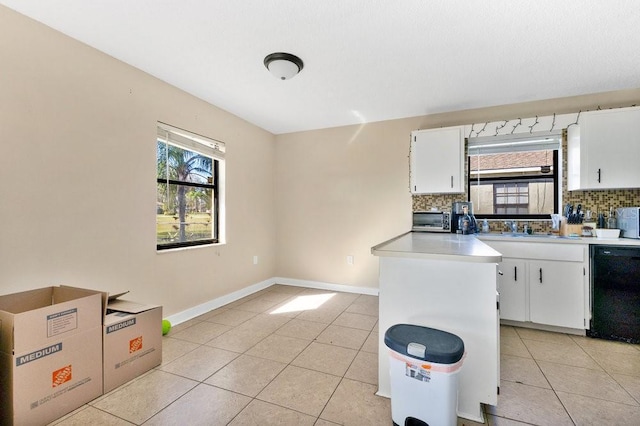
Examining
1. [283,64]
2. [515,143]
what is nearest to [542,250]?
[515,143]

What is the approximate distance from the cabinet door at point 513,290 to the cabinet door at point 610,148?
1.08m

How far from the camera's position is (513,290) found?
288 centimetres

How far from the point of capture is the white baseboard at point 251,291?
301cm

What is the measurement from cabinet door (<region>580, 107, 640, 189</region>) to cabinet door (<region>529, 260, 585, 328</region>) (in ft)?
3.02

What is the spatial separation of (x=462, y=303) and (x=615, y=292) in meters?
2.07

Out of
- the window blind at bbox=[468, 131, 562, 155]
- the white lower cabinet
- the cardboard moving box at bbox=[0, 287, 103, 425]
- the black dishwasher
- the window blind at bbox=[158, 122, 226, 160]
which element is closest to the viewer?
the cardboard moving box at bbox=[0, 287, 103, 425]

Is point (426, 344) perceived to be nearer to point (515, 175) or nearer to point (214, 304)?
point (214, 304)

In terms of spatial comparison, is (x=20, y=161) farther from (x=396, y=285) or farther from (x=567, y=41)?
(x=567, y=41)

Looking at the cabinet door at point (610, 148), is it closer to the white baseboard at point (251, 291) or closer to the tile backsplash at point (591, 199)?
the tile backsplash at point (591, 199)

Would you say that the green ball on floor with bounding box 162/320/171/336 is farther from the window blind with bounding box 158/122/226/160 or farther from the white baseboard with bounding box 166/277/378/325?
the window blind with bounding box 158/122/226/160

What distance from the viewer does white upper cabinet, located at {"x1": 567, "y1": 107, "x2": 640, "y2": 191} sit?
2758 mm

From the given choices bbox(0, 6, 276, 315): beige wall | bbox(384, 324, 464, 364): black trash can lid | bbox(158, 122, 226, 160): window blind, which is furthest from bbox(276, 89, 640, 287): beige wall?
bbox(384, 324, 464, 364): black trash can lid

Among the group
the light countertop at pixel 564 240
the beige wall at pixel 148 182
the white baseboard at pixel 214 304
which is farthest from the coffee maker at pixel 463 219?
the white baseboard at pixel 214 304

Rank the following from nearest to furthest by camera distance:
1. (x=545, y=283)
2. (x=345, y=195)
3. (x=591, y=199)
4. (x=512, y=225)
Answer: (x=545, y=283) < (x=591, y=199) < (x=512, y=225) < (x=345, y=195)
